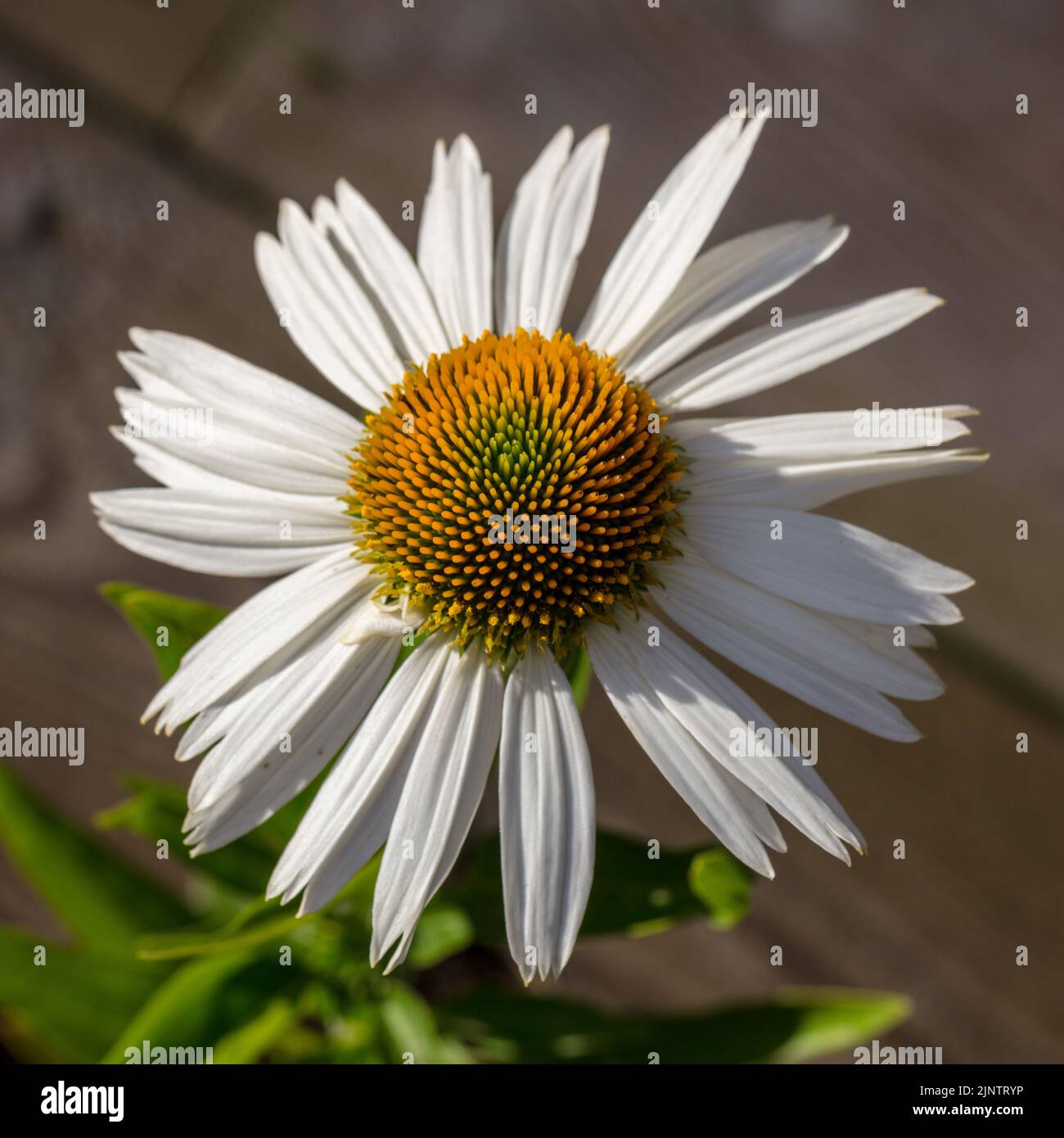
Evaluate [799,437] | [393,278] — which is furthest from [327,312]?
[799,437]

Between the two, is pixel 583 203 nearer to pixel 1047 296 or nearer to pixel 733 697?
pixel 733 697

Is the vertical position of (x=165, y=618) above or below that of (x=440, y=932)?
above

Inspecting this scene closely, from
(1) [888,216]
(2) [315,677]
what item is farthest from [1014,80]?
(2) [315,677]

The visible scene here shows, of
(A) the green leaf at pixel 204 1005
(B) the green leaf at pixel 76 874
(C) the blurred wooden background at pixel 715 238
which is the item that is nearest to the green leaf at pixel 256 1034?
(A) the green leaf at pixel 204 1005

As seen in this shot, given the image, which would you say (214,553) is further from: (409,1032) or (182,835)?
(409,1032)

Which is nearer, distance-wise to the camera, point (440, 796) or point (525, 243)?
point (440, 796)

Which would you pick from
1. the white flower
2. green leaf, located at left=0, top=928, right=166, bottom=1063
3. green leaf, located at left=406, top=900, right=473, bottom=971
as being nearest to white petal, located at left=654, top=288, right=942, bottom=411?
the white flower

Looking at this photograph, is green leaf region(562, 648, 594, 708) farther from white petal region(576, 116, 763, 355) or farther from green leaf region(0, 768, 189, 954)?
green leaf region(0, 768, 189, 954)

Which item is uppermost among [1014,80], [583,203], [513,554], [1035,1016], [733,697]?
[1014,80]
